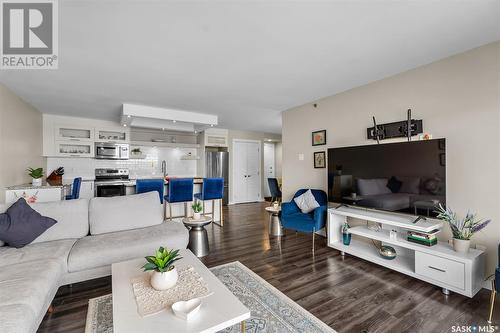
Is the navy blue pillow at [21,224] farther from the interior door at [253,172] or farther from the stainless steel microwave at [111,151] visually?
the interior door at [253,172]

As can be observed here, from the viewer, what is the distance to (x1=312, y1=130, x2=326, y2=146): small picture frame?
13.0 ft

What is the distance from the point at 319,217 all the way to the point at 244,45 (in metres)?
2.52

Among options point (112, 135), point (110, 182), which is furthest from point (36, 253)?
point (112, 135)

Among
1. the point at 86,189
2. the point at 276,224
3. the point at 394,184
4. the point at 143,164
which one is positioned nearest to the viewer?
the point at 394,184

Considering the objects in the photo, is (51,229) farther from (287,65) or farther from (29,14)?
(287,65)

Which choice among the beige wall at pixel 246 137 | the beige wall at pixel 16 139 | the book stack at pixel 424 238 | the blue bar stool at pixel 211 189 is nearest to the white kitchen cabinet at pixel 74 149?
the beige wall at pixel 16 139

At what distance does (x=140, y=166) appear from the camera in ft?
20.9

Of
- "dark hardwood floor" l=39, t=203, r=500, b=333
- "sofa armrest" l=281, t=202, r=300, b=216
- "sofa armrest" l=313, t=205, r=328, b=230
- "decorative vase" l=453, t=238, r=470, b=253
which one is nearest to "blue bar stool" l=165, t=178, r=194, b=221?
"dark hardwood floor" l=39, t=203, r=500, b=333

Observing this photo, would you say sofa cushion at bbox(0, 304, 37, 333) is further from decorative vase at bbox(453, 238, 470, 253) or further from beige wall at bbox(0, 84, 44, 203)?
decorative vase at bbox(453, 238, 470, 253)

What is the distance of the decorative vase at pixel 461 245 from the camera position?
83.7 inches

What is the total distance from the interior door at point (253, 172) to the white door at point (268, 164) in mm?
420

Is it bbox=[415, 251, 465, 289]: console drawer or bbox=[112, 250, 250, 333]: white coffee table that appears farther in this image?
bbox=[415, 251, 465, 289]: console drawer

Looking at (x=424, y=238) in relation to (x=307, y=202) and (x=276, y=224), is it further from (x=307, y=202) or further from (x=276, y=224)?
(x=276, y=224)

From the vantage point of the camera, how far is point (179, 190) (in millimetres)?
4121
